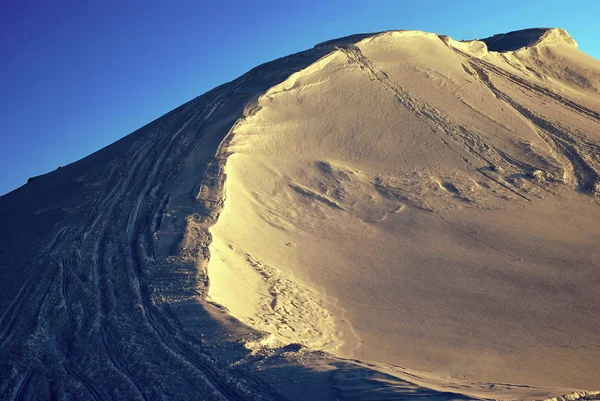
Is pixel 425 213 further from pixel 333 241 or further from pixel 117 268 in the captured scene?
pixel 117 268

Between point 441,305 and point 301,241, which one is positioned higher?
point 301,241

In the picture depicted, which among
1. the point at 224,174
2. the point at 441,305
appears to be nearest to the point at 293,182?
the point at 224,174

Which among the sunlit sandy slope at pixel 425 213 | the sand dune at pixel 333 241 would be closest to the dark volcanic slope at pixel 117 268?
the sand dune at pixel 333 241

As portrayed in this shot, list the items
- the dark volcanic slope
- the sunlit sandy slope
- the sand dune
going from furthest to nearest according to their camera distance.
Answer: the sunlit sandy slope < the sand dune < the dark volcanic slope

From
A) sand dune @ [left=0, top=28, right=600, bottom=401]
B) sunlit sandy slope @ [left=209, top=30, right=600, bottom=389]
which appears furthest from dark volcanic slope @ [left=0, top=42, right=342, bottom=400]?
sunlit sandy slope @ [left=209, top=30, right=600, bottom=389]

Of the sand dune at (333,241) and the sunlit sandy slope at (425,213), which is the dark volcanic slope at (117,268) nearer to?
the sand dune at (333,241)

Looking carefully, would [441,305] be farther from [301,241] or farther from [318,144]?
[318,144]

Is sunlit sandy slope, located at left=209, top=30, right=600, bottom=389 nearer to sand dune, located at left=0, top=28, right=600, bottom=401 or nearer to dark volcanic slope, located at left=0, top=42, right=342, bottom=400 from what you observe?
sand dune, located at left=0, top=28, right=600, bottom=401
